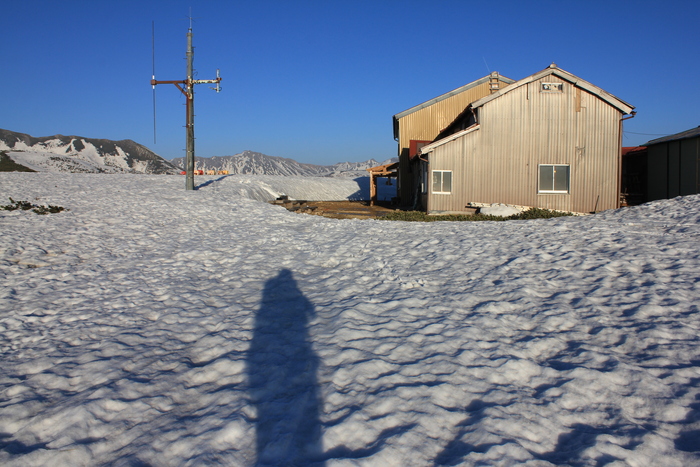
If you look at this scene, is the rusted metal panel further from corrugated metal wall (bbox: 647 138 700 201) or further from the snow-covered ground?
the snow-covered ground

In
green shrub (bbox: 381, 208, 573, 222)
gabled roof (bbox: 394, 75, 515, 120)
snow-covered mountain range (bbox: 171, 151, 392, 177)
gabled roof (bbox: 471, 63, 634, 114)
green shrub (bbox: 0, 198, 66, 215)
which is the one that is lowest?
green shrub (bbox: 381, 208, 573, 222)

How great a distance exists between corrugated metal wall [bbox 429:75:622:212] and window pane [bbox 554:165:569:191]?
240 mm

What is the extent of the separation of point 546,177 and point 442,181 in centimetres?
521

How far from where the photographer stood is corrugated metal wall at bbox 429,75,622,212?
65.5ft

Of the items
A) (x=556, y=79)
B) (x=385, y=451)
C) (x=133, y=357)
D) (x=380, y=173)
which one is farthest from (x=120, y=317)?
(x=380, y=173)

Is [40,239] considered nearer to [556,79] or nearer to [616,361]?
[616,361]

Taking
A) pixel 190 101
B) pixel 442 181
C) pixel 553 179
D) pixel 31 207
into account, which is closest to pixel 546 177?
pixel 553 179

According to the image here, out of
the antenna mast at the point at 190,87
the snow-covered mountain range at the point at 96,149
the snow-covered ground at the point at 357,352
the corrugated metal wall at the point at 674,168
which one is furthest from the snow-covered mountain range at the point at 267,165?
the snow-covered ground at the point at 357,352

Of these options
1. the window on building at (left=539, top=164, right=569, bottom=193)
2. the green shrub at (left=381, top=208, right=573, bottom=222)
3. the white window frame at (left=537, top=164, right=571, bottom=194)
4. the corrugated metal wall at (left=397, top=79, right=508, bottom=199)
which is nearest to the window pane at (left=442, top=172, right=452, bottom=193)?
the green shrub at (left=381, top=208, right=573, bottom=222)

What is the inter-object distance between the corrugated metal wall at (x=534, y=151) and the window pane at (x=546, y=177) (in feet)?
0.97

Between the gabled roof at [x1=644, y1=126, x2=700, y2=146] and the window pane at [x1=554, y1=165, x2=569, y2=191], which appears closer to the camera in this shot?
the window pane at [x1=554, y1=165, x2=569, y2=191]

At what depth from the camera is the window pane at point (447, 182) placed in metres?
20.0

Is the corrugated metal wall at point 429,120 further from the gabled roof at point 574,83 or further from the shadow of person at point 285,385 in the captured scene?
the shadow of person at point 285,385

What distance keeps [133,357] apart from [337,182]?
4405 centimetres
